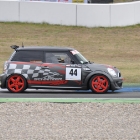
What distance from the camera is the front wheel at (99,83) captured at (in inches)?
711

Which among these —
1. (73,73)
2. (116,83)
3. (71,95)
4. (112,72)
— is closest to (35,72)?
(73,73)

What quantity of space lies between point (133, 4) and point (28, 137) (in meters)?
27.6

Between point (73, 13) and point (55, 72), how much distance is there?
761 inches

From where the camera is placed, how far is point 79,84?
18156mm

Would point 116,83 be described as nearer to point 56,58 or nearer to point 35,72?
point 56,58

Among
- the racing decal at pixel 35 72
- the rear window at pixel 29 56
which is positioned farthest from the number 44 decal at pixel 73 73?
the rear window at pixel 29 56

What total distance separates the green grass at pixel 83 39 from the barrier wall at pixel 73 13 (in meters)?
0.42

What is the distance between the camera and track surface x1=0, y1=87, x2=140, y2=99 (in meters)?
17.5

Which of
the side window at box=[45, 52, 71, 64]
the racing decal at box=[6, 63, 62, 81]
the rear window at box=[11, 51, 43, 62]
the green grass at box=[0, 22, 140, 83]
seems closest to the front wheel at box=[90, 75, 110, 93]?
the side window at box=[45, 52, 71, 64]

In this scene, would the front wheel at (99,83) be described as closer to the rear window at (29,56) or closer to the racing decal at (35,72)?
the racing decal at (35,72)

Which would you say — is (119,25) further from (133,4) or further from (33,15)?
(33,15)

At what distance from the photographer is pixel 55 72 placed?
18.1 metres

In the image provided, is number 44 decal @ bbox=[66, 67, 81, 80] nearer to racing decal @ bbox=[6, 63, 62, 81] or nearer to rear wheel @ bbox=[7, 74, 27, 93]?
racing decal @ bbox=[6, 63, 62, 81]

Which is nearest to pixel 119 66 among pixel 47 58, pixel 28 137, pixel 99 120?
pixel 47 58
